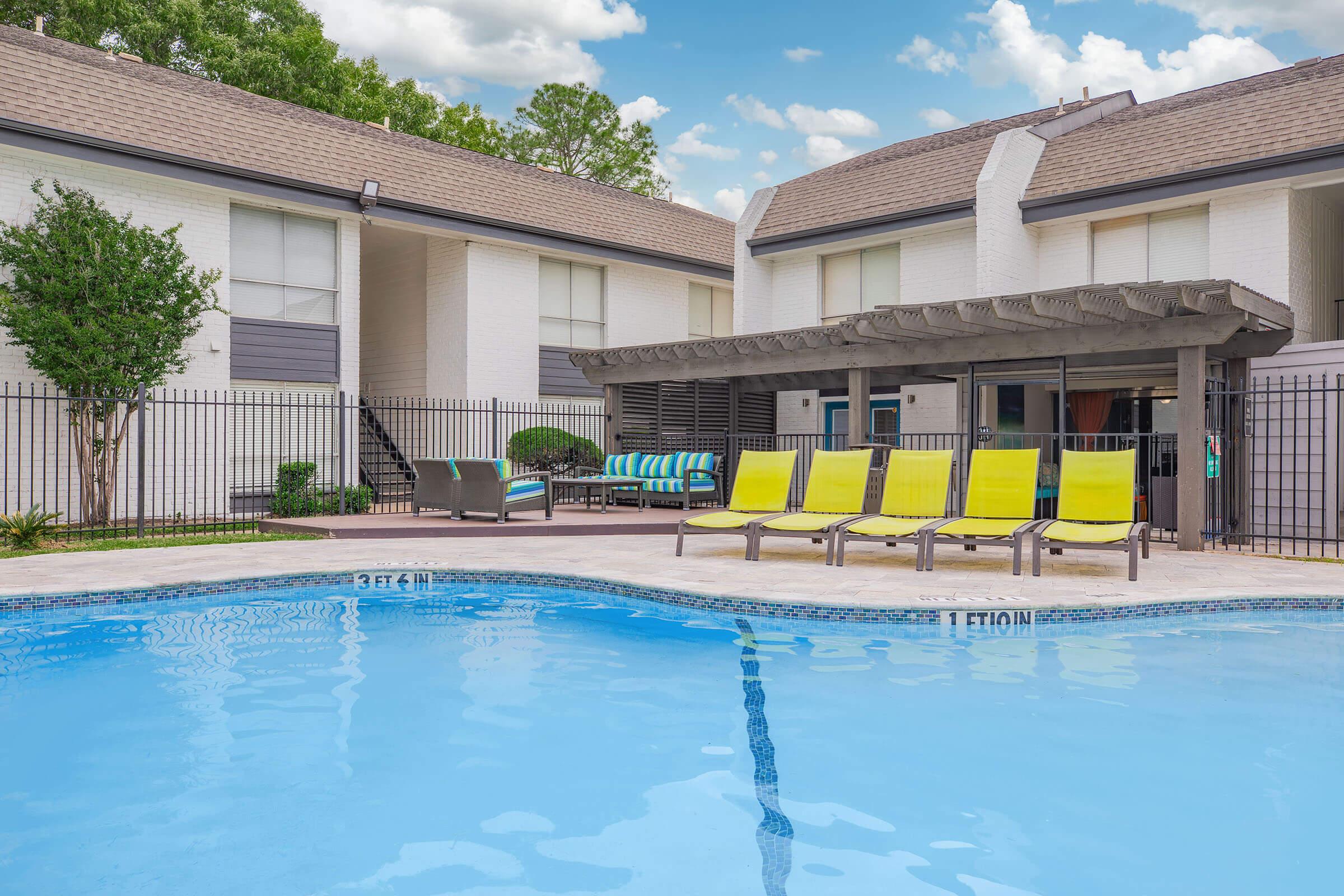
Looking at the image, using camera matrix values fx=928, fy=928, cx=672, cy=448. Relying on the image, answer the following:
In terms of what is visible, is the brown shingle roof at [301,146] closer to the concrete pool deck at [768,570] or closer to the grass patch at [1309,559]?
the concrete pool deck at [768,570]

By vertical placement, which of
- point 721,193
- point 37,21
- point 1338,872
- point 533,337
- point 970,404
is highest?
point 721,193

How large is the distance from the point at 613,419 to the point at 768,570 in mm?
8885

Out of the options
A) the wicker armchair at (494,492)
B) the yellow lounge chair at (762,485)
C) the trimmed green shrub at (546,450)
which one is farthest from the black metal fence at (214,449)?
the yellow lounge chair at (762,485)

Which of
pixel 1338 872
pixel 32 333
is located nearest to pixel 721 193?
pixel 32 333

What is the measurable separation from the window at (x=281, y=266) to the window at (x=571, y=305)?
14.0 ft

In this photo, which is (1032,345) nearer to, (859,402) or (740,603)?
(859,402)

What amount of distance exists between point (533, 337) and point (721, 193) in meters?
34.8

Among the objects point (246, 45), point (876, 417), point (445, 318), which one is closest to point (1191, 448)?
point (876, 417)

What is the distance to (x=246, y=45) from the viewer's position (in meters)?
27.8

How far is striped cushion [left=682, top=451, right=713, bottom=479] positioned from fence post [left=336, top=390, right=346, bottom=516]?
5.07 meters

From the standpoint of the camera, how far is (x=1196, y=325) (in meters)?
9.77

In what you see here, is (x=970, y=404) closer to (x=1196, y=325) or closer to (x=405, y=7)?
(x=1196, y=325)

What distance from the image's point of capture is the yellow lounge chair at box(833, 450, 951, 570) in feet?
28.7

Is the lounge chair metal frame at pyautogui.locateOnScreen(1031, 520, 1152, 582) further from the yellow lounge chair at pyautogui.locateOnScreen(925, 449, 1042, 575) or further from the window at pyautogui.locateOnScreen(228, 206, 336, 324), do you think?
the window at pyautogui.locateOnScreen(228, 206, 336, 324)
